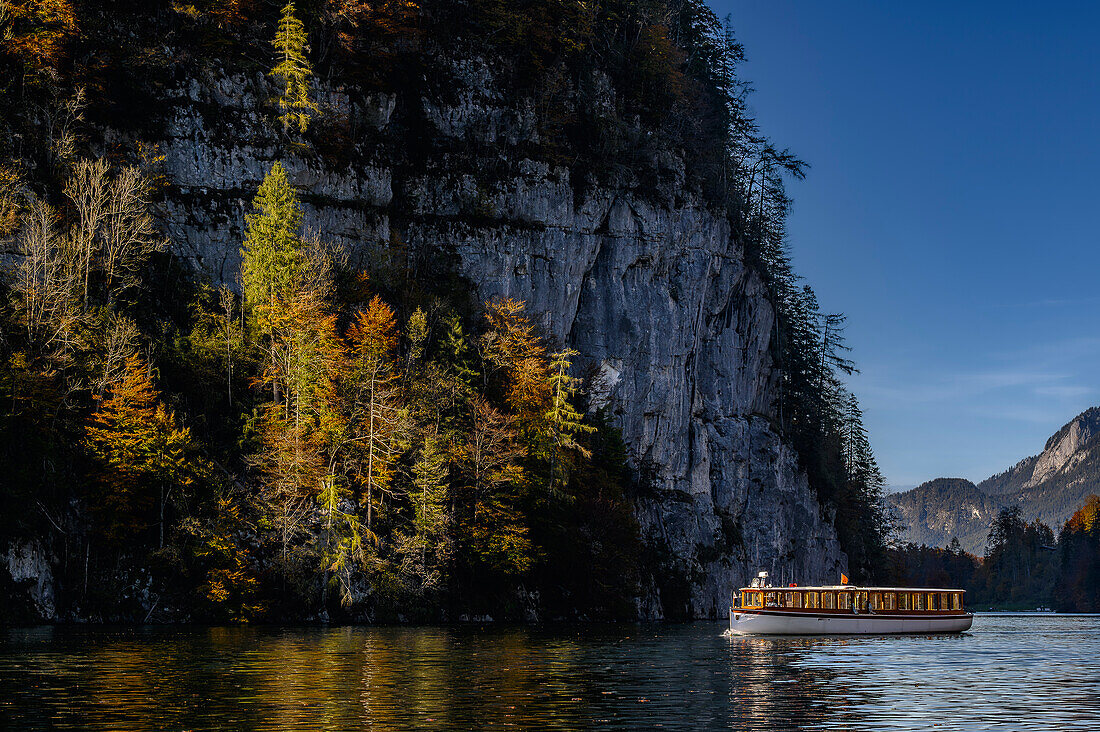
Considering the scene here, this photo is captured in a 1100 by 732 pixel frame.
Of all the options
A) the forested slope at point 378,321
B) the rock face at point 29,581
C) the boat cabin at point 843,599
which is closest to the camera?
the rock face at point 29,581

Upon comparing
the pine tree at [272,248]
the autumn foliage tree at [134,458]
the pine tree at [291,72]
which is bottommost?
the autumn foliage tree at [134,458]

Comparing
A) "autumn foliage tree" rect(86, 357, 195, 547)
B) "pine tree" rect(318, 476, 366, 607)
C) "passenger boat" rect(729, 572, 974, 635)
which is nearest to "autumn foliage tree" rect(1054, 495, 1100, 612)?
"passenger boat" rect(729, 572, 974, 635)

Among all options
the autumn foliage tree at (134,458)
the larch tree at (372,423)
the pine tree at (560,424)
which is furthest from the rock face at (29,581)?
the pine tree at (560,424)

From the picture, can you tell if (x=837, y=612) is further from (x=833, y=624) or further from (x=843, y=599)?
(x=843, y=599)

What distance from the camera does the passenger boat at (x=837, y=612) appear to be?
5734 centimetres

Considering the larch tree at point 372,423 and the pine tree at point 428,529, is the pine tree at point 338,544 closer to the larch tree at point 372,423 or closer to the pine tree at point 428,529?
the larch tree at point 372,423

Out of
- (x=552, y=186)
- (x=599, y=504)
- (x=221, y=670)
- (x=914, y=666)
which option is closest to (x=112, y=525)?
(x=221, y=670)

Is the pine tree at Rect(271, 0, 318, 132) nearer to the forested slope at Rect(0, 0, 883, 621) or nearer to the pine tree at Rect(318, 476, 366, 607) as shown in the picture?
the forested slope at Rect(0, 0, 883, 621)

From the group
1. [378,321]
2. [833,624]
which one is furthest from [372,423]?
[833,624]

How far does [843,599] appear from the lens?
197 feet

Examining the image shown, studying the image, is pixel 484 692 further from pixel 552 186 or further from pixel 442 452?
pixel 552 186

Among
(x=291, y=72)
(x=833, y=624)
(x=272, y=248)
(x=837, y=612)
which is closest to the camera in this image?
(x=833, y=624)

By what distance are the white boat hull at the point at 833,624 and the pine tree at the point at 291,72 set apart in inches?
1907

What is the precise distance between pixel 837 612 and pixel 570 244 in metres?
41.1
